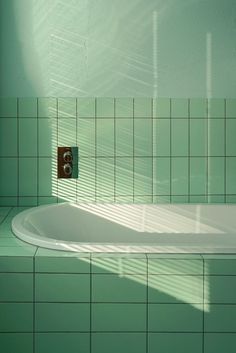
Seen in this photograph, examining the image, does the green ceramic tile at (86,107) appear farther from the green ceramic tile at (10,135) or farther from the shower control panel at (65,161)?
the green ceramic tile at (10,135)

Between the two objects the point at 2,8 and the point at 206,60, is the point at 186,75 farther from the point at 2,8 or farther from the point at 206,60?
the point at 2,8

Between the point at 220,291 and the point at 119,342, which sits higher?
the point at 220,291

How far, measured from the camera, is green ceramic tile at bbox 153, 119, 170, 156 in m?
2.92

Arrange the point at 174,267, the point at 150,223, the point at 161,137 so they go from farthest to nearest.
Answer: the point at 161,137, the point at 150,223, the point at 174,267

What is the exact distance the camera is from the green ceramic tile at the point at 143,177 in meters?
2.92

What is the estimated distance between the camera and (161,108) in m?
2.91

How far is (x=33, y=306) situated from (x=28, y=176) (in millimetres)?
1211

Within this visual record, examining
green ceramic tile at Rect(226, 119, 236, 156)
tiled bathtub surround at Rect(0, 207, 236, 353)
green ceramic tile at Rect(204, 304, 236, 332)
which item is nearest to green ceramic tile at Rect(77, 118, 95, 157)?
green ceramic tile at Rect(226, 119, 236, 156)

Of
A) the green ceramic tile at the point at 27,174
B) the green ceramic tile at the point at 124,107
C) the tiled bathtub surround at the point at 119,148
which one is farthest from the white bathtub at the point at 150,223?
the green ceramic tile at the point at 124,107

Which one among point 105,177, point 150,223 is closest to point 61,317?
point 150,223

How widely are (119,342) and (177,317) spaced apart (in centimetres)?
25

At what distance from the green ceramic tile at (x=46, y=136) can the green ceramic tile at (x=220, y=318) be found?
1495 mm

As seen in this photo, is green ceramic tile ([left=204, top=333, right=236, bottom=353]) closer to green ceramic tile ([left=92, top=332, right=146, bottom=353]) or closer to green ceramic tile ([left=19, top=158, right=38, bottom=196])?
green ceramic tile ([left=92, top=332, right=146, bottom=353])

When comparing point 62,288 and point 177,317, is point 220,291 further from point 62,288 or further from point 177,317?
point 62,288
